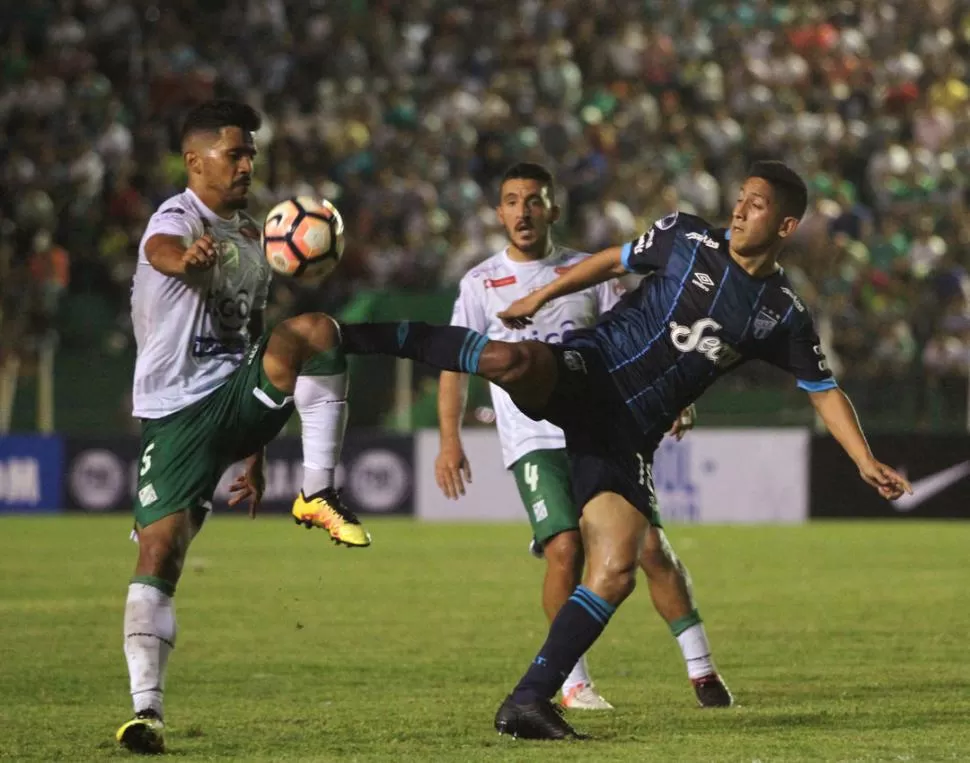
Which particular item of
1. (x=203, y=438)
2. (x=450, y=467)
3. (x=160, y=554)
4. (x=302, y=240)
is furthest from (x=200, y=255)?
(x=450, y=467)

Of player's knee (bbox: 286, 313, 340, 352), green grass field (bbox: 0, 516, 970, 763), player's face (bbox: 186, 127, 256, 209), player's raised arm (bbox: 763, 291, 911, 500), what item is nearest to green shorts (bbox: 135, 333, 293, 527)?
player's knee (bbox: 286, 313, 340, 352)

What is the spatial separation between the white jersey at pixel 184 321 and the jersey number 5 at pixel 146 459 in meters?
0.12

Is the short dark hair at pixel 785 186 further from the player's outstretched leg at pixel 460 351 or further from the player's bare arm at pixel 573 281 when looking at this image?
the player's outstretched leg at pixel 460 351

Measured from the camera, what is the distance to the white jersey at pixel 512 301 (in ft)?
27.8

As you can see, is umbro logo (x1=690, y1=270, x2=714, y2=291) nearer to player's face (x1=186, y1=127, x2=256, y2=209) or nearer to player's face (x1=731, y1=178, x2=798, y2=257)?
player's face (x1=731, y1=178, x2=798, y2=257)

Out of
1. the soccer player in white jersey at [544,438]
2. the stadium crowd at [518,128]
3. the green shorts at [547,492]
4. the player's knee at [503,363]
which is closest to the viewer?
the player's knee at [503,363]

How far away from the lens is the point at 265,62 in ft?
74.7

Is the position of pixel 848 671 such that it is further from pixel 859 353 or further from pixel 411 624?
pixel 859 353

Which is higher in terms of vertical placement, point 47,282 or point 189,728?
point 47,282

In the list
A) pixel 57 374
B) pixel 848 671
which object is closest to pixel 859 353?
pixel 57 374

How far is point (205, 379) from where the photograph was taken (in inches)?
272

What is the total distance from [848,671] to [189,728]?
3388mm

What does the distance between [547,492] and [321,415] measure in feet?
5.42

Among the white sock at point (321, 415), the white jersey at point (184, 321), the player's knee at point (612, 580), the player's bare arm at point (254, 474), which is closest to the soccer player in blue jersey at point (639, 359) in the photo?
the player's knee at point (612, 580)
